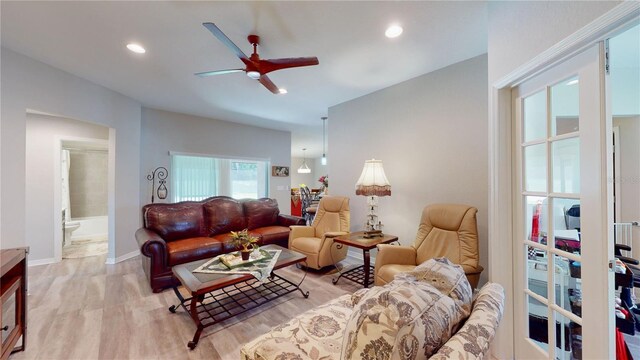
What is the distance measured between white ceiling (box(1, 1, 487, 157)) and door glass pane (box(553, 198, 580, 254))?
162 cm

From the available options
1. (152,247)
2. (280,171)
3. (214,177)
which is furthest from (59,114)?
(280,171)

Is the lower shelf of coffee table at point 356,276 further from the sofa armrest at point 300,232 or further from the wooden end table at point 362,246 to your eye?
the sofa armrest at point 300,232

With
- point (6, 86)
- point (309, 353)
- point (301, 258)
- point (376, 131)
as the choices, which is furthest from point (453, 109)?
point (6, 86)

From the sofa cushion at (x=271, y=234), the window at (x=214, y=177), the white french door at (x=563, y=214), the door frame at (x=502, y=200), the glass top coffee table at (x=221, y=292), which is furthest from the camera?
the window at (x=214, y=177)

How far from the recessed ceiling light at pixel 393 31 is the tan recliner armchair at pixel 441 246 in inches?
71.4

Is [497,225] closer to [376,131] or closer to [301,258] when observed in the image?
[301,258]

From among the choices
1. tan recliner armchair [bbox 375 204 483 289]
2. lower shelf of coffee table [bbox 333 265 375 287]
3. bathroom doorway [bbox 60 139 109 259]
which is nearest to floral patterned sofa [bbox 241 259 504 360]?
tan recliner armchair [bbox 375 204 483 289]

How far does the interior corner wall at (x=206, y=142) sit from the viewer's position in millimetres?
4484

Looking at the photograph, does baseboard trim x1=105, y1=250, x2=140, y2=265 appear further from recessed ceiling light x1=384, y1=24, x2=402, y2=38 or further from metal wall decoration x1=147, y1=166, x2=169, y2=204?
recessed ceiling light x1=384, y1=24, x2=402, y2=38

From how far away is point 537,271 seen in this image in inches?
61.3

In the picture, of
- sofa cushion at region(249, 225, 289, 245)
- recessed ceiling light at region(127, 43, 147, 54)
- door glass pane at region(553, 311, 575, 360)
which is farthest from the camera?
sofa cushion at region(249, 225, 289, 245)

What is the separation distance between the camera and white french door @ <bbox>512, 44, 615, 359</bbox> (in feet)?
→ 3.77

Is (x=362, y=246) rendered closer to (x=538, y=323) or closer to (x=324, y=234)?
(x=324, y=234)

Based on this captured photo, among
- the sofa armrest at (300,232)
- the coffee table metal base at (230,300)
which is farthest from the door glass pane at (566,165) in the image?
the sofa armrest at (300,232)
